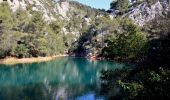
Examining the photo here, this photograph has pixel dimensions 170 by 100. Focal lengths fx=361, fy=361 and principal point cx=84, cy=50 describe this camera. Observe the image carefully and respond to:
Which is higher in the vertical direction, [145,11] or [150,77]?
[145,11]

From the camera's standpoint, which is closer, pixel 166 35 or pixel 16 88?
pixel 166 35

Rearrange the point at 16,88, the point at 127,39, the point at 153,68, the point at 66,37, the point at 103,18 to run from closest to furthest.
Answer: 1. the point at 153,68
2. the point at 16,88
3. the point at 127,39
4. the point at 103,18
5. the point at 66,37

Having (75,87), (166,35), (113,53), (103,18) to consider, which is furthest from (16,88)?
(103,18)

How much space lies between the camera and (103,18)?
10581 cm

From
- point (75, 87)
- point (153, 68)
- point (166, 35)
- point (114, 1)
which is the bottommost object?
point (75, 87)

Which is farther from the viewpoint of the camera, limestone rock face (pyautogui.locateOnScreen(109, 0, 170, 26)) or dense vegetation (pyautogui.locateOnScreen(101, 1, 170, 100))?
limestone rock face (pyautogui.locateOnScreen(109, 0, 170, 26))

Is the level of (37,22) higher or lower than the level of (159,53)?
higher

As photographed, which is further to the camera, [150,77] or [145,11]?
[145,11]

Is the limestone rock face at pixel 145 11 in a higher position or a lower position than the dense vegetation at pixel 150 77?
higher

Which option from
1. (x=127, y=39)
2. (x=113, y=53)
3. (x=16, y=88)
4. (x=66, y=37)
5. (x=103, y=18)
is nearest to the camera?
(x=16, y=88)

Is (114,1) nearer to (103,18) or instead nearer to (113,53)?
(103,18)

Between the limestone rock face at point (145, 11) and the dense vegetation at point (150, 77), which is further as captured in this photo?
the limestone rock face at point (145, 11)

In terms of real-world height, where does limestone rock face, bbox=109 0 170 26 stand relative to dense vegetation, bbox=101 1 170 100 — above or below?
above

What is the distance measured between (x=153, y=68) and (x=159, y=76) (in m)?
3.81
